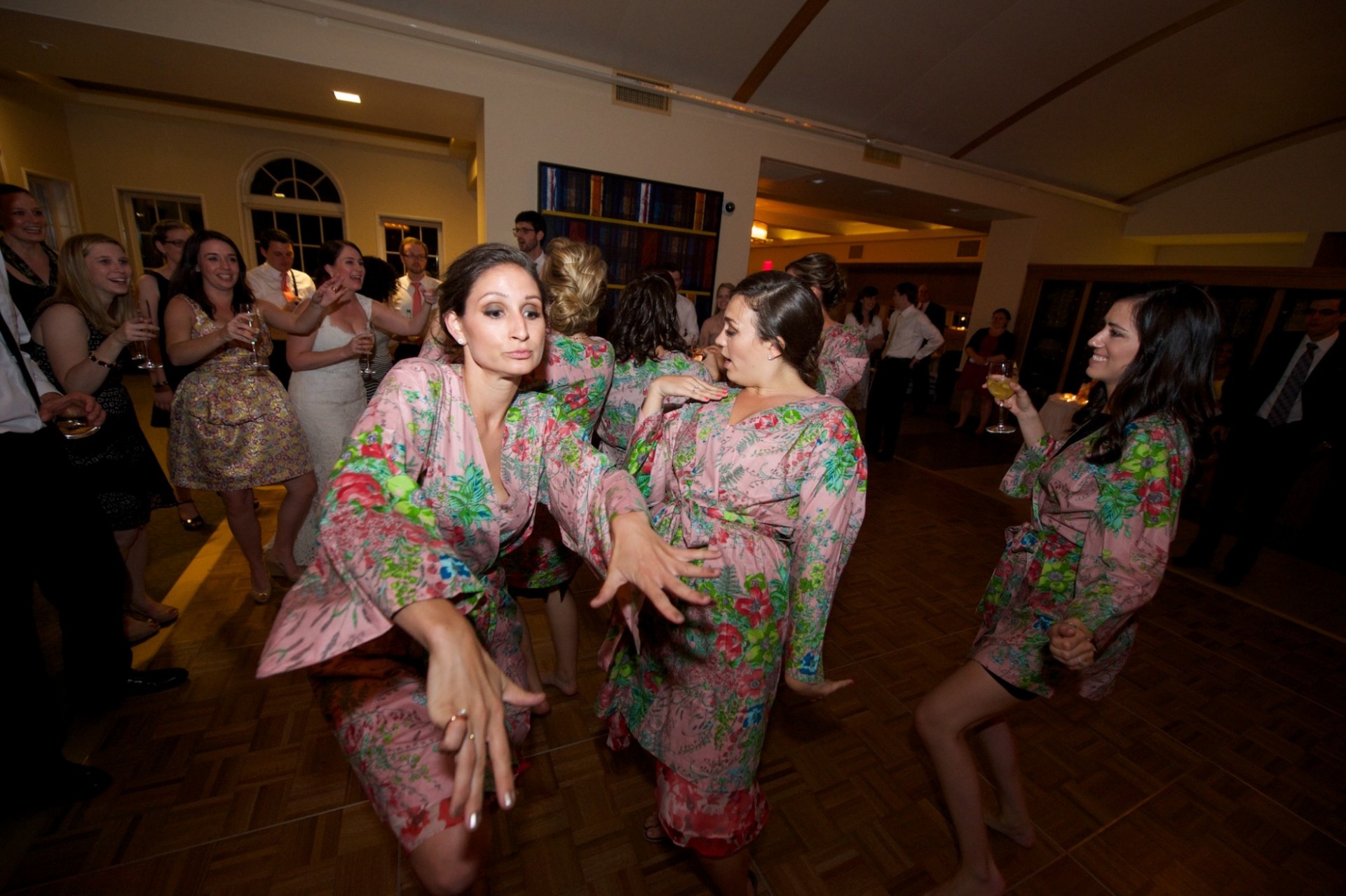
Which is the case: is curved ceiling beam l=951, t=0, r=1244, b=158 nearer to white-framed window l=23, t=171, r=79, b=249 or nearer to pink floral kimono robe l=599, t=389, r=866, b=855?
pink floral kimono robe l=599, t=389, r=866, b=855

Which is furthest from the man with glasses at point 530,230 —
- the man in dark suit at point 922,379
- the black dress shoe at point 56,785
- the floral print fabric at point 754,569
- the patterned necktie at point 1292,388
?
the man in dark suit at point 922,379

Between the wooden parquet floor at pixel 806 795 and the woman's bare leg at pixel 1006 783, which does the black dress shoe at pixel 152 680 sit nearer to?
the wooden parquet floor at pixel 806 795

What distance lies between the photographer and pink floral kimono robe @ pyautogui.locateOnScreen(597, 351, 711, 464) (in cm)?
227

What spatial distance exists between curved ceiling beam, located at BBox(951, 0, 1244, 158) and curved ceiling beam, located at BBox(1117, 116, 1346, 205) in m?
3.18

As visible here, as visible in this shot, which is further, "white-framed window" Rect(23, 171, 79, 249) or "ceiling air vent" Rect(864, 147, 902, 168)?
"white-framed window" Rect(23, 171, 79, 249)

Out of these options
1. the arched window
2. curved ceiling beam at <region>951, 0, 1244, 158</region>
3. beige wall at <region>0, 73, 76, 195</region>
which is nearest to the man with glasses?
curved ceiling beam at <region>951, 0, 1244, 158</region>

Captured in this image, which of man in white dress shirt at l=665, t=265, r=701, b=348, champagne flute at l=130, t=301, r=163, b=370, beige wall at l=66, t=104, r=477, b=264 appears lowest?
A: champagne flute at l=130, t=301, r=163, b=370

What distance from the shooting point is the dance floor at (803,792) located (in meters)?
1.50

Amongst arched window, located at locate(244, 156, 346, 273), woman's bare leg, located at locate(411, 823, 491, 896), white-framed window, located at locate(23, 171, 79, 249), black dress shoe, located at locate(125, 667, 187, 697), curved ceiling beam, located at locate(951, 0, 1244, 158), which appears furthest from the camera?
arched window, located at locate(244, 156, 346, 273)

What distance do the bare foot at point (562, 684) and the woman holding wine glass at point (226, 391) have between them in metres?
1.49

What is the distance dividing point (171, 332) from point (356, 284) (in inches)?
28.9

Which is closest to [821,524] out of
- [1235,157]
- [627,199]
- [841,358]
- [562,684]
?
[562,684]

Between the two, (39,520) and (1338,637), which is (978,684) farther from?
A: (1338,637)

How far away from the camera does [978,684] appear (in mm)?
1353
